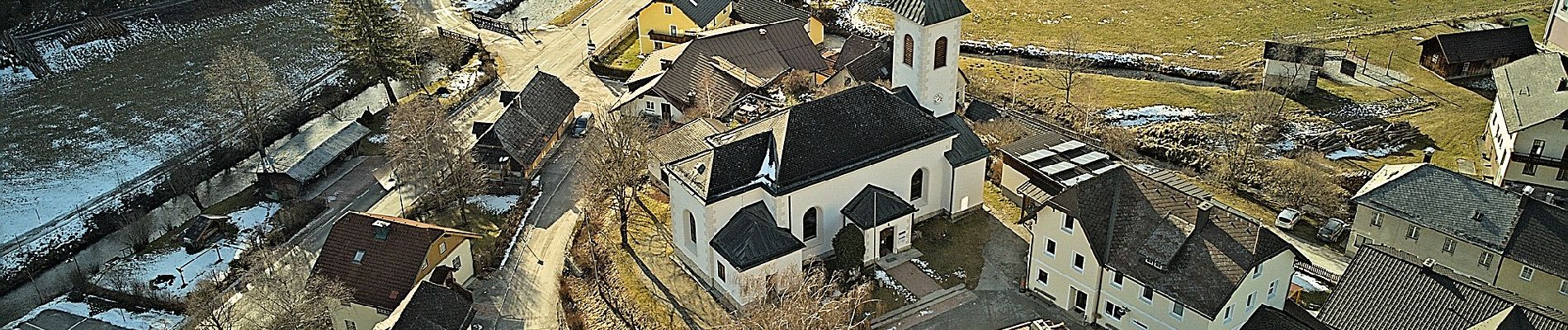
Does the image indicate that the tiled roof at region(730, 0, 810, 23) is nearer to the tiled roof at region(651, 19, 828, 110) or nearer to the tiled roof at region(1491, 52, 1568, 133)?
the tiled roof at region(651, 19, 828, 110)

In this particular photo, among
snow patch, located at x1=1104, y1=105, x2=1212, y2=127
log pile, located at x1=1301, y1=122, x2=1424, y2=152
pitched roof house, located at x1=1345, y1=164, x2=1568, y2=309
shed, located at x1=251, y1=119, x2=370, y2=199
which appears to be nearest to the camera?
pitched roof house, located at x1=1345, y1=164, x2=1568, y2=309

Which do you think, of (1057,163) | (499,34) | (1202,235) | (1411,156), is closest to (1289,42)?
(1411,156)

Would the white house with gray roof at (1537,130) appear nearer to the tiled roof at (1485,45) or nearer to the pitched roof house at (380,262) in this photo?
the tiled roof at (1485,45)

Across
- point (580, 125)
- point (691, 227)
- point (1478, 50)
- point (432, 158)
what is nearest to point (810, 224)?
point (691, 227)

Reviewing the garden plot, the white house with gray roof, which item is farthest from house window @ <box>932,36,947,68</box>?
the garden plot

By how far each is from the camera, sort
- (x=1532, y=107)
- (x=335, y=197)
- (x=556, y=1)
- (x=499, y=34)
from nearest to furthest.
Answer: (x=1532, y=107) → (x=335, y=197) → (x=499, y=34) → (x=556, y=1)

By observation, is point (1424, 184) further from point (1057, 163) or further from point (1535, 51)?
point (1535, 51)

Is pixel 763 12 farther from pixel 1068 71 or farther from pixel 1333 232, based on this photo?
pixel 1333 232
